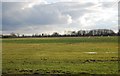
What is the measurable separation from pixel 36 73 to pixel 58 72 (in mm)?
1582

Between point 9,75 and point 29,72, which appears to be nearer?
point 9,75

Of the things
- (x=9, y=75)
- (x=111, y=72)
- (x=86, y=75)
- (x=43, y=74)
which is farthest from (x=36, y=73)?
(x=111, y=72)

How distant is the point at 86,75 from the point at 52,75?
219 cm

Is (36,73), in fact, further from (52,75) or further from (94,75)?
(94,75)

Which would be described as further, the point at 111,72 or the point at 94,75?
the point at 111,72

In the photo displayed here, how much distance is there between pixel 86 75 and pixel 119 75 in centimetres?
210

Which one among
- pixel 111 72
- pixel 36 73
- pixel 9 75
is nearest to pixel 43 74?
pixel 36 73

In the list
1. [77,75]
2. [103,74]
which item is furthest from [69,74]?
[103,74]

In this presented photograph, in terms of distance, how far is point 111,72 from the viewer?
1922cm

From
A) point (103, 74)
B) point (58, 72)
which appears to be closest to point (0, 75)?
point (58, 72)

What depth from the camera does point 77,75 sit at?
17938mm

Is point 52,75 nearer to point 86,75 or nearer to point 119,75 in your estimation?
point 86,75

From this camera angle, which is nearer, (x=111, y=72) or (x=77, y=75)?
(x=77, y=75)

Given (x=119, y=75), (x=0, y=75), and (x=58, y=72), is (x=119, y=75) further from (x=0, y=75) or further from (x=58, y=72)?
(x=0, y=75)
